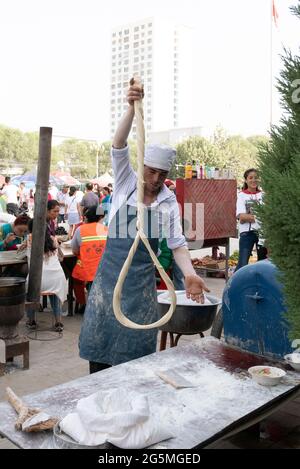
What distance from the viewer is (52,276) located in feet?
18.2

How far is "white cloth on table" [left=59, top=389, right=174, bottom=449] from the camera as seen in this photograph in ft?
5.72

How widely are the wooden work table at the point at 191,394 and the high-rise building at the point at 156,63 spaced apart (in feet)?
358

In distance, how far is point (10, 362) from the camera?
4645mm

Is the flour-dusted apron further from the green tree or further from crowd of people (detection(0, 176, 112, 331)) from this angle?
crowd of people (detection(0, 176, 112, 331))

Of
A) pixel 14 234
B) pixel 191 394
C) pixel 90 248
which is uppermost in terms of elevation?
pixel 14 234

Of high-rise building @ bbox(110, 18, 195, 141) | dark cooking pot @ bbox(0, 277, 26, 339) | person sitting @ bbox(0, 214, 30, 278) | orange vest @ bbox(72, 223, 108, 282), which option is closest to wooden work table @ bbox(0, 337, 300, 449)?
dark cooking pot @ bbox(0, 277, 26, 339)

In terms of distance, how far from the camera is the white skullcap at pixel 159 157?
266 centimetres

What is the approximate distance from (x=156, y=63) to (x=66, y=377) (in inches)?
4662

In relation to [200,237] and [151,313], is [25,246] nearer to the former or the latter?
[200,237]

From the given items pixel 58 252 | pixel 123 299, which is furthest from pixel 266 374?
pixel 58 252

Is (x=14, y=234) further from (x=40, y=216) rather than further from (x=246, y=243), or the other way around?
(x=246, y=243)

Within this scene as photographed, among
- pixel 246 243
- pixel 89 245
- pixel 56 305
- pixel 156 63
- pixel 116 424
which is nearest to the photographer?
pixel 116 424

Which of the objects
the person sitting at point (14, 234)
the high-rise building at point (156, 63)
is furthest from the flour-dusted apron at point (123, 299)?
the high-rise building at point (156, 63)
